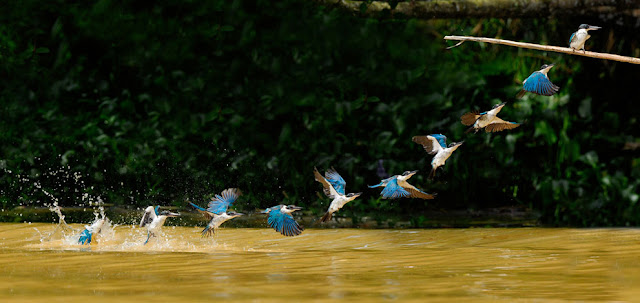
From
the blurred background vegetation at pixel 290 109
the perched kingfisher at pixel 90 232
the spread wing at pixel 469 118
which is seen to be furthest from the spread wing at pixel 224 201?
the blurred background vegetation at pixel 290 109

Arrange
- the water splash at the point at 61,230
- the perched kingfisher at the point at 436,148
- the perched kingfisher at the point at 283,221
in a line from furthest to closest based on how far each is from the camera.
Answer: the water splash at the point at 61,230
the perched kingfisher at the point at 283,221
the perched kingfisher at the point at 436,148

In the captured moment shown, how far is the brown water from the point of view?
3.00 meters

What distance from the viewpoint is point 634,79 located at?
601cm

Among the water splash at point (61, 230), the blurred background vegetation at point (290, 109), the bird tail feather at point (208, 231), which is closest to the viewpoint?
the bird tail feather at point (208, 231)

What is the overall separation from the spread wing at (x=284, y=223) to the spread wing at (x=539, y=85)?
4.52 ft

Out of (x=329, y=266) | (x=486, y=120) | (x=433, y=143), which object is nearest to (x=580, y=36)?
(x=486, y=120)

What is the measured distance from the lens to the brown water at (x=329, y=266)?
9.85ft

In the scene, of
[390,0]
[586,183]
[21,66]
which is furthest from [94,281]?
[21,66]

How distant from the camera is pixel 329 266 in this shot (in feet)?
12.5

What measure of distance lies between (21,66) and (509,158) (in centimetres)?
→ 434

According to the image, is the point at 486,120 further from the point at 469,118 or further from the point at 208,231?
the point at 208,231

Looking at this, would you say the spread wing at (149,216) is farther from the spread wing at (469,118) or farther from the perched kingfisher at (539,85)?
the perched kingfisher at (539,85)

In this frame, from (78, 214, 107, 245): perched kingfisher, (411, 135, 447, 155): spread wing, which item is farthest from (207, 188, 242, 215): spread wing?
(411, 135, 447, 155): spread wing

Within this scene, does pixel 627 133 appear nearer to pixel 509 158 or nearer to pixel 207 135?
pixel 509 158
